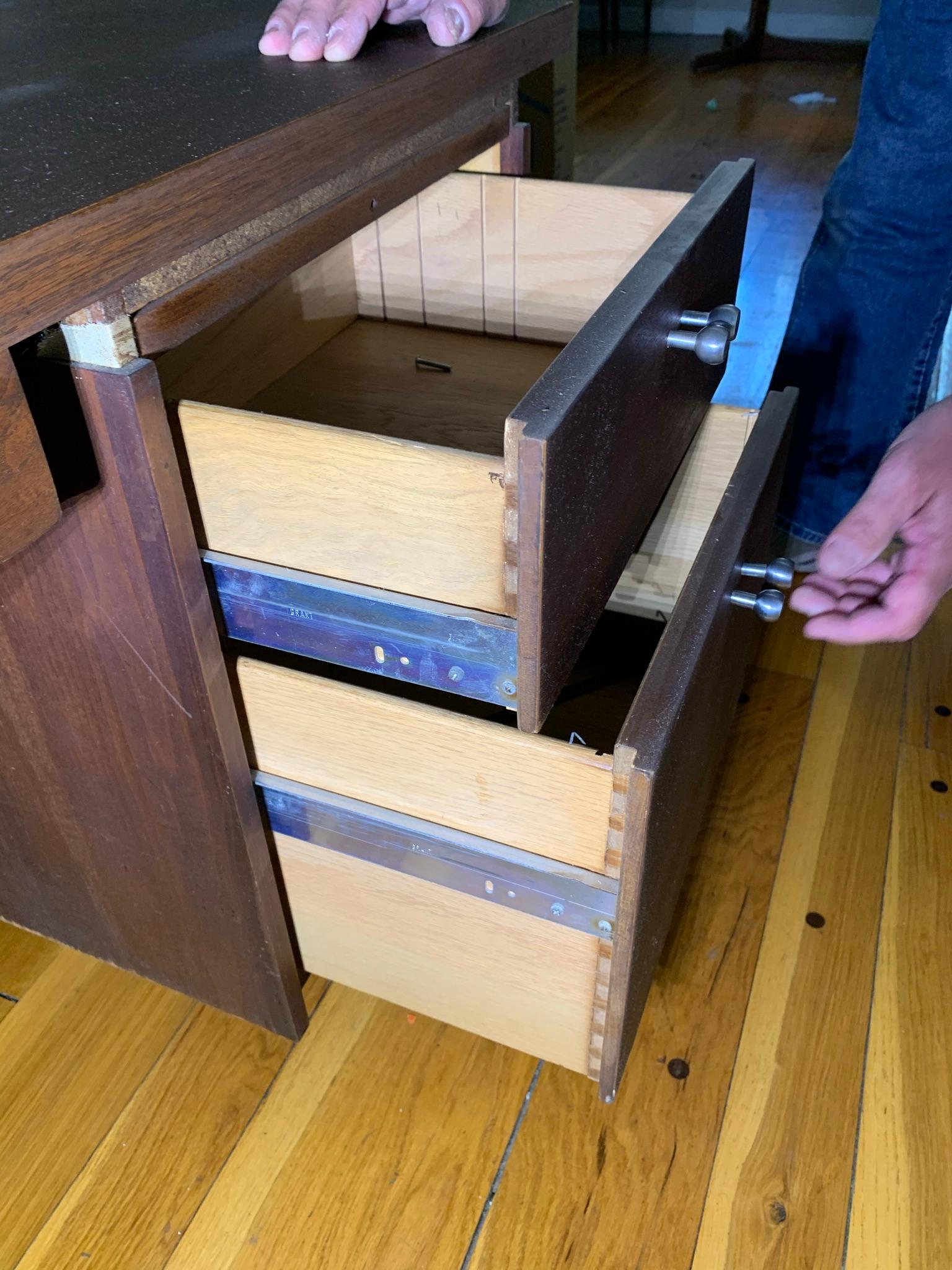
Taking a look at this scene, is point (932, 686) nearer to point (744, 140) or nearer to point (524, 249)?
point (524, 249)

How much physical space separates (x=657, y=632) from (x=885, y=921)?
1.15 ft

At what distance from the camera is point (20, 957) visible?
0.87 metres

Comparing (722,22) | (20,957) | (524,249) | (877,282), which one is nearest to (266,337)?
(524,249)

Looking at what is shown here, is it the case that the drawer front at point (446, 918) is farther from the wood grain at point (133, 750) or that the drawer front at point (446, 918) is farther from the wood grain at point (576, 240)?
the wood grain at point (576, 240)

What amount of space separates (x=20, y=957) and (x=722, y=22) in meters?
5.33

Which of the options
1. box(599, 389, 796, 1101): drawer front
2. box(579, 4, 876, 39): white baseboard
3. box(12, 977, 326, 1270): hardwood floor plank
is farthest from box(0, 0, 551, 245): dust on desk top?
box(579, 4, 876, 39): white baseboard

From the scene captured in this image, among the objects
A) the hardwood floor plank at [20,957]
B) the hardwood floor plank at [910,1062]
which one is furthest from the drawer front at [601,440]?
the hardwood floor plank at [20,957]

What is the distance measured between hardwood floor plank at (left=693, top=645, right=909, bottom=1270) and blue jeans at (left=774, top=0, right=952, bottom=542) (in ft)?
1.02

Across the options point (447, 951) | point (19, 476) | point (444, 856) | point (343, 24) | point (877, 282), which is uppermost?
point (343, 24)

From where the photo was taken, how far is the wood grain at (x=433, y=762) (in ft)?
1.83

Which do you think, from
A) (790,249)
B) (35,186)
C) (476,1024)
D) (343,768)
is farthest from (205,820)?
(790,249)

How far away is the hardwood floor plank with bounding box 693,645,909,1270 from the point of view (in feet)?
2.28

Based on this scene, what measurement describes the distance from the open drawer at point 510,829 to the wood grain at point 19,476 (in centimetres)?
20

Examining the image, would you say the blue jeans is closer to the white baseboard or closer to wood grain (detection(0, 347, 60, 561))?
wood grain (detection(0, 347, 60, 561))
